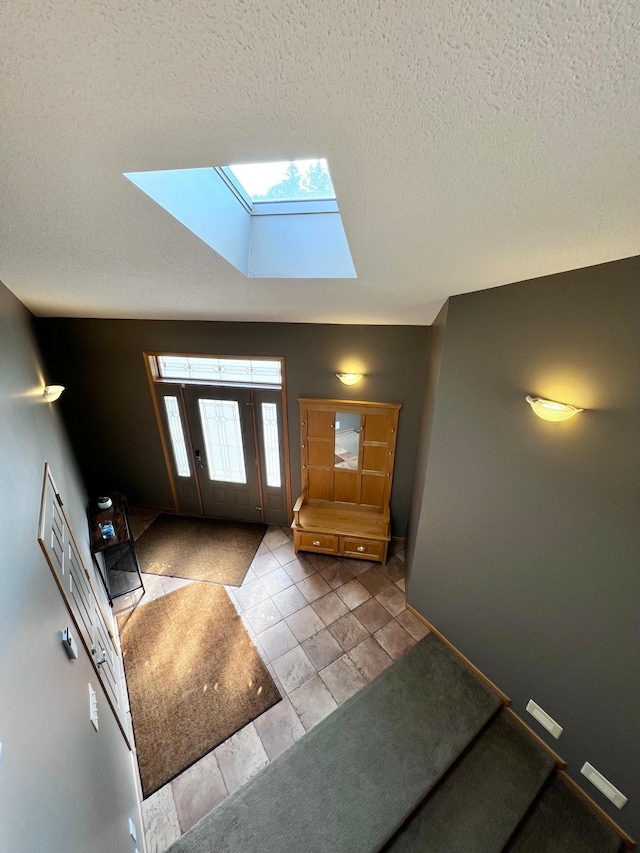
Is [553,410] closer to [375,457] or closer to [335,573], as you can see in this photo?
[375,457]

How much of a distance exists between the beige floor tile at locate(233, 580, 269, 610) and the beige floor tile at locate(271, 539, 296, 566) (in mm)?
391

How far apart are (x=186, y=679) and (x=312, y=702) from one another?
41.1 inches

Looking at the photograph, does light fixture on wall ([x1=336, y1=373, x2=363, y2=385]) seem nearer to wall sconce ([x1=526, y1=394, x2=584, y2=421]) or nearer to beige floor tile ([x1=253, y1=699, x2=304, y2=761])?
wall sconce ([x1=526, y1=394, x2=584, y2=421])

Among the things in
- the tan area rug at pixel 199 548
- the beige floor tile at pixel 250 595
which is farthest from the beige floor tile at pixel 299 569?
the tan area rug at pixel 199 548

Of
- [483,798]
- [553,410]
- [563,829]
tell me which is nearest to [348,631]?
[483,798]

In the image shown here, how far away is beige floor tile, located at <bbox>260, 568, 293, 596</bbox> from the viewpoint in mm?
3557

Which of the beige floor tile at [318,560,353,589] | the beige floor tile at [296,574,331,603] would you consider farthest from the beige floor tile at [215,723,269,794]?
the beige floor tile at [318,560,353,589]

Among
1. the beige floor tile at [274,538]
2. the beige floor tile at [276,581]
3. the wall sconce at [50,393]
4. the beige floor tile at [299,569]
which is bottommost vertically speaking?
the beige floor tile at [276,581]

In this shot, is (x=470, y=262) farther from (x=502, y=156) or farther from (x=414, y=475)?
(x=414, y=475)

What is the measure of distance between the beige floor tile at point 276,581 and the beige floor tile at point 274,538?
0.40 metres

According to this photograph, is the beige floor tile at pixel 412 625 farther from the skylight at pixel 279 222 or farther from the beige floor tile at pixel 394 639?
the skylight at pixel 279 222

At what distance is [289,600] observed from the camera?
3432 mm

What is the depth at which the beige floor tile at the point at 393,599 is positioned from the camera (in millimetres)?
3314

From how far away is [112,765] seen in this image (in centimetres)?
182
